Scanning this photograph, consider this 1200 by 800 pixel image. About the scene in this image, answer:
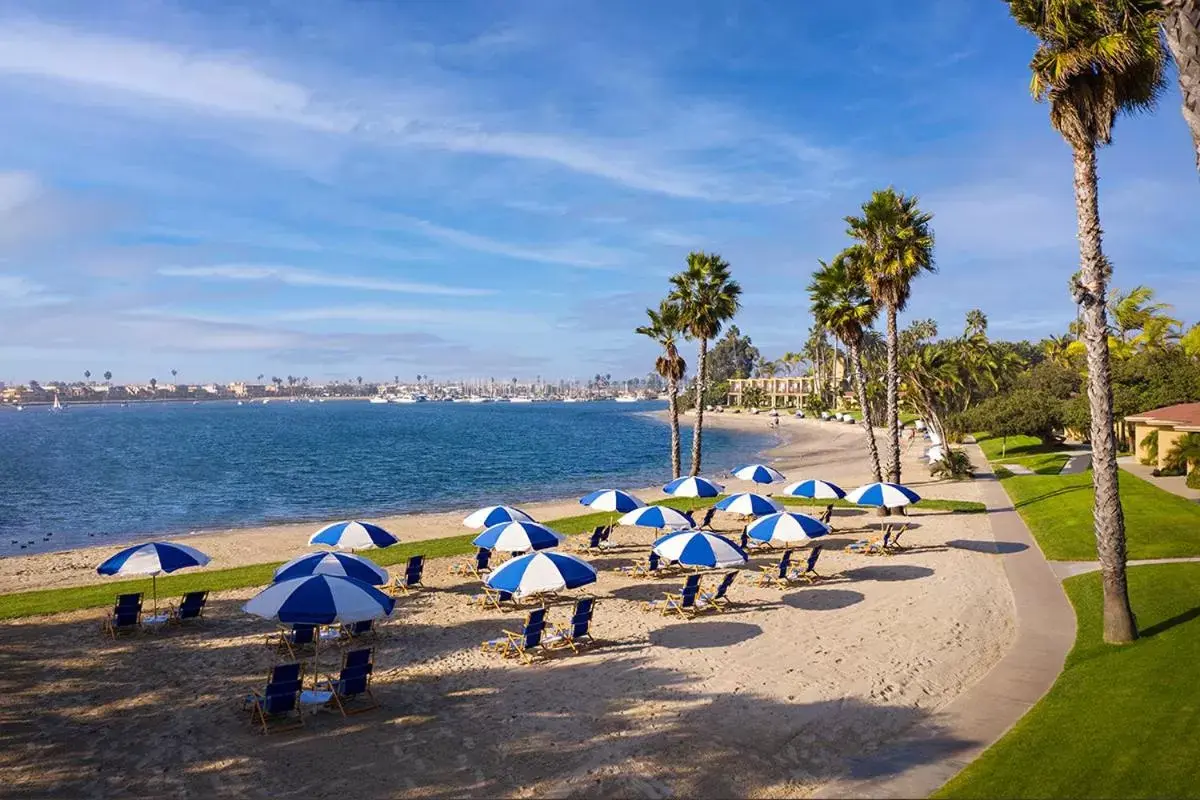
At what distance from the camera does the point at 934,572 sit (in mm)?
19609

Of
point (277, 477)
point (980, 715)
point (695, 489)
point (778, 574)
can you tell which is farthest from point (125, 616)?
point (277, 477)

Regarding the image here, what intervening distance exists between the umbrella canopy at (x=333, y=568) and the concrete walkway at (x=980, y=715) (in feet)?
29.6

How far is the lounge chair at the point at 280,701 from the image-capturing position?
10430 mm

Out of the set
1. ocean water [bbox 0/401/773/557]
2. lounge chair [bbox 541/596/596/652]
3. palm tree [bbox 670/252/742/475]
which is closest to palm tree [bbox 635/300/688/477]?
palm tree [bbox 670/252/742/475]

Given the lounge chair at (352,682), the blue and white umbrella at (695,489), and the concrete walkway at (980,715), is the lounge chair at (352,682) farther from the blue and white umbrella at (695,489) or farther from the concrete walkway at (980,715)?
the blue and white umbrella at (695,489)

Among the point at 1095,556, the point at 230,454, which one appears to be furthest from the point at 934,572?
the point at 230,454

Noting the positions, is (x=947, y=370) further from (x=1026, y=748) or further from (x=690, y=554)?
(x=1026, y=748)

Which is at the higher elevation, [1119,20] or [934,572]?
[1119,20]

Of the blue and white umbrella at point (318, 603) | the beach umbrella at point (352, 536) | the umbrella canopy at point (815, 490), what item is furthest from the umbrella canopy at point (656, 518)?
the blue and white umbrella at point (318, 603)

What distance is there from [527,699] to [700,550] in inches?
213

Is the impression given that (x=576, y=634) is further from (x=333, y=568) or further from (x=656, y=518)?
(x=656, y=518)

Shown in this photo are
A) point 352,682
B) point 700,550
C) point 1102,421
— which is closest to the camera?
point 352,682

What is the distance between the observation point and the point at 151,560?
49.8ft

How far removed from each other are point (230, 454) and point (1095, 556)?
80167 millimetres
